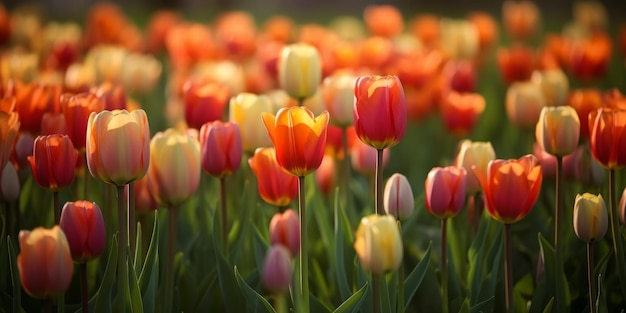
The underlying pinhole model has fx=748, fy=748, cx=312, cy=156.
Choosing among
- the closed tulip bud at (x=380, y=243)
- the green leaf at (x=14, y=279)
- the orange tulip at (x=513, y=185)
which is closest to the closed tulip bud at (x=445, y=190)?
the orange tulip at (x=513, y=185)

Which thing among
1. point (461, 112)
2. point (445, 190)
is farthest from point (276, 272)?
point (461, 112)

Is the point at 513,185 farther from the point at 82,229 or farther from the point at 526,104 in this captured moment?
the point at 526,104

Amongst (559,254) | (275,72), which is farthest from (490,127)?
(559,254)

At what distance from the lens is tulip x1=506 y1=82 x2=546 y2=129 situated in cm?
285

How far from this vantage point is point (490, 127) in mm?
3811

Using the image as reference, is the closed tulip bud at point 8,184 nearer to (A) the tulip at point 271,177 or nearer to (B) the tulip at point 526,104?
(A) the tulip at point 271,177

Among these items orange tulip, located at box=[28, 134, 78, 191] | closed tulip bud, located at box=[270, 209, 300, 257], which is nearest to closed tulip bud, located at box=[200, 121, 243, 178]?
closed tulip bud, located at box=[270, 209, 300, 257]

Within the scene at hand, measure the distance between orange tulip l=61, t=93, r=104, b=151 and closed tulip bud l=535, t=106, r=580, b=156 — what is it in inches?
47.0

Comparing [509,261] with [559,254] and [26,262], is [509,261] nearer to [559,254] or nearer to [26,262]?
[559,254]

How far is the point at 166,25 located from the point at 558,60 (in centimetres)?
246

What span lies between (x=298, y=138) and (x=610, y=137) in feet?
2.64

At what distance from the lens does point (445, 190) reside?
184 centimetres

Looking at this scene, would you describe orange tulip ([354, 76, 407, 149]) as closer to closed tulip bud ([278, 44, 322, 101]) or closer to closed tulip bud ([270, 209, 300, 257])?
closed tulip bud ([270, 209, 300, 257])

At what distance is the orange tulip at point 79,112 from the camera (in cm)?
197
